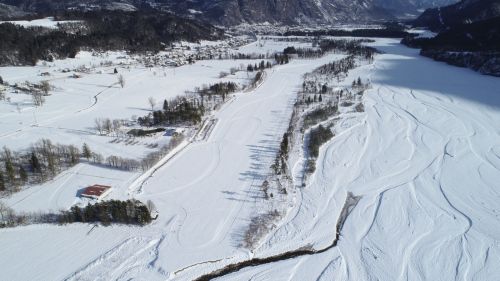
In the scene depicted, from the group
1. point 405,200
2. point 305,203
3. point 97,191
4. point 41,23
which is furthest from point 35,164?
point 41,23

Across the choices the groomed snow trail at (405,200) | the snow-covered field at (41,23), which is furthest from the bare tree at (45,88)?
the snow-covered field at (41,23)

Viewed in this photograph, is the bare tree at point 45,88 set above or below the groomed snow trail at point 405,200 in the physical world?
above

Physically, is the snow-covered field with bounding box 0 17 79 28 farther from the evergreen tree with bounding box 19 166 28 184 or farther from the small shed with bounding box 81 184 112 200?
the small shed with bounding box 81 184 112 200

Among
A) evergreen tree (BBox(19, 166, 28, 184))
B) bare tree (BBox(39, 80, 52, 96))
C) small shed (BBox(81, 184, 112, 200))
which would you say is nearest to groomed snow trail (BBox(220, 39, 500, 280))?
small shed (BBox(81, 184, 112, 200))

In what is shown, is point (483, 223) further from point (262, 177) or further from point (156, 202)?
point (156, 202)

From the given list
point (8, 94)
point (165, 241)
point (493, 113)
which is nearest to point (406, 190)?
point (165, 241)

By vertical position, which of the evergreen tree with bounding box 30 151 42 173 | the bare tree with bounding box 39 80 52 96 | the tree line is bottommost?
the evergreen tree with bounding box 30 151 42 173

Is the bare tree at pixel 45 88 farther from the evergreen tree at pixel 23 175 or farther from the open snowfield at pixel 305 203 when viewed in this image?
the evergreen tree at pixel 23 175
